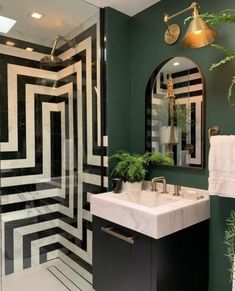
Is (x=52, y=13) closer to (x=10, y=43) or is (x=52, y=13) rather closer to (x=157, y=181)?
(x=10, y=43)

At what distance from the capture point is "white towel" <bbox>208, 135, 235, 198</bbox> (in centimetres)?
145

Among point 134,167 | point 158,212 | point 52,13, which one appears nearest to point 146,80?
point 134,167

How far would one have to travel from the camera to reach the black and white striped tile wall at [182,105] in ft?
5.91

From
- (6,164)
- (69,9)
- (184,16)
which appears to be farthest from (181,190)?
(69,9)

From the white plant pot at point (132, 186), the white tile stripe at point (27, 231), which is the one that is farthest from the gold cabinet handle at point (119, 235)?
the white tile stripe at point (27, 231)

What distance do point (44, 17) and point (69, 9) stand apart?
237 mm

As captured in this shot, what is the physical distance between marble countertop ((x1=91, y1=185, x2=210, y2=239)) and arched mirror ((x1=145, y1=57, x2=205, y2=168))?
270mm

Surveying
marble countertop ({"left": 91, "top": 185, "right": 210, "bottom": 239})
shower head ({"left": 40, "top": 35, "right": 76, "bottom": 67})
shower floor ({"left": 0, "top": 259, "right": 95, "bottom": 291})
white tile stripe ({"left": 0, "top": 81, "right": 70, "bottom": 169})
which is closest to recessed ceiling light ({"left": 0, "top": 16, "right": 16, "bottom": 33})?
shower head ({"left": 40, "top": 35, "right": 76, "bottom": 67})

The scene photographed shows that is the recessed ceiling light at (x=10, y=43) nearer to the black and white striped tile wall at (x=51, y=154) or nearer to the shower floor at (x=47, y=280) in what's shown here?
the black and white striped tile wall at (x=51, y=154)

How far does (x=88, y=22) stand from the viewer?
88.6 inches

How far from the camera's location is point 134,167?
1948 mm

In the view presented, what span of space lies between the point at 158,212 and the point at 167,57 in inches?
48.9

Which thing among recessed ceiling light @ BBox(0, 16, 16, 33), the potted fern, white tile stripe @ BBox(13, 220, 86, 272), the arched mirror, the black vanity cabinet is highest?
recessed ceiling light @ BBox(0, 16, 16, 33)

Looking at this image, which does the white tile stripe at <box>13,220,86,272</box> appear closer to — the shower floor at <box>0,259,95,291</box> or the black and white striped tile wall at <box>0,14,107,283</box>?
the black and white striped tile wall at <box>0,14,107,283</box>
